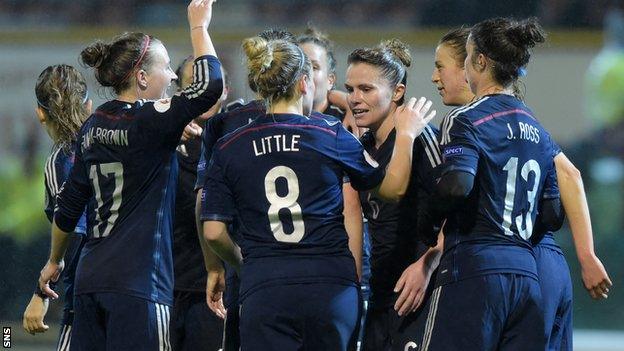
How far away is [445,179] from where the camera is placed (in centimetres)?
354

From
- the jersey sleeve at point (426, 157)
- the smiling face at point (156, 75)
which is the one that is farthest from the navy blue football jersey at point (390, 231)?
the smiling face at point (156, 75)

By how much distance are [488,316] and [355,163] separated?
0.66 m

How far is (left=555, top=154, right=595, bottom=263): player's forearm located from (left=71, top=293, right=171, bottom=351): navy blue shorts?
4.92 feet

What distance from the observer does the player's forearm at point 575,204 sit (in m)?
3.91

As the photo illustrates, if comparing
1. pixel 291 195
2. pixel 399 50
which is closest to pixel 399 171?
pixel 291 195

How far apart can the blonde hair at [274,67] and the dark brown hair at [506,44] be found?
2.06 ft

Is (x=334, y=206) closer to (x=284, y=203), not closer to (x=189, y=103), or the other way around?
(x=284, y=203)

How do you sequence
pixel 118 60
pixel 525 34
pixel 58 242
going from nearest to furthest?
pixel 525 34
pixel 118 60
pixel 58 242

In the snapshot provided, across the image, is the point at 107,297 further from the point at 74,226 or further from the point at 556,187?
the point at 556,187

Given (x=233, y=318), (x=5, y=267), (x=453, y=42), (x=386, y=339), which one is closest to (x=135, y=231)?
(x=233, y=318)

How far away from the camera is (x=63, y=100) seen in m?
4.72

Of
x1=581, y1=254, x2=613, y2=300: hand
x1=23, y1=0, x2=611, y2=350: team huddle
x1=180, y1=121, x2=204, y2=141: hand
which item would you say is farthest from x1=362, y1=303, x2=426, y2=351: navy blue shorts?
x1=180, y1=121, x2=204, y2=141: hand

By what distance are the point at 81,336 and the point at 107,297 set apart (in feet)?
0.58

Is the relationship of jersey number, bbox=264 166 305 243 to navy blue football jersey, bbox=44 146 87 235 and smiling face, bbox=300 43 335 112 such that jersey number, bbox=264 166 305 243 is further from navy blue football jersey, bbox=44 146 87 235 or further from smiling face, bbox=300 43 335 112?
smiling face, bbox=300 43 335 112
